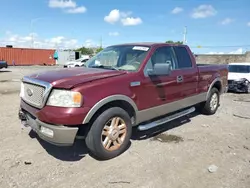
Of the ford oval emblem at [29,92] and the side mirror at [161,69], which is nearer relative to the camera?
the ford oval emblem at [29,92]

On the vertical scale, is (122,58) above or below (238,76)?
above

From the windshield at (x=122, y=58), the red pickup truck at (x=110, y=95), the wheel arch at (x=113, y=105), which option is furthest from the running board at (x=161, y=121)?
the windshield at (x=122, y=58)

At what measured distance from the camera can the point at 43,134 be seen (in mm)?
3195

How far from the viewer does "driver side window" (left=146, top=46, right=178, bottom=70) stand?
417 centimetres

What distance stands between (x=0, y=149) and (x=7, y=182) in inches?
44.6

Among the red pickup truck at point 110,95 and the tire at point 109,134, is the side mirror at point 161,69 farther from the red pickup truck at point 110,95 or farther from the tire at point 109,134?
the tire at point 109,134

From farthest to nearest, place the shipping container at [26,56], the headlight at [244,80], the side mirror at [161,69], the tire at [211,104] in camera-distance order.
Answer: the shipping container at [26,56], the headlight at [244,80], the tire at [211,104], the side mirror at [161,69]

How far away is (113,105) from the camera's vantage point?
361 cm

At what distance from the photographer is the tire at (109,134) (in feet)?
10.8

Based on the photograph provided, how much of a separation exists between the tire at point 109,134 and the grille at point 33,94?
90 cm

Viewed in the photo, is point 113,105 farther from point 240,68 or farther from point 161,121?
point 240,68

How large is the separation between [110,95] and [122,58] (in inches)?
50.4

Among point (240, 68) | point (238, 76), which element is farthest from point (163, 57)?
point (240, 68)

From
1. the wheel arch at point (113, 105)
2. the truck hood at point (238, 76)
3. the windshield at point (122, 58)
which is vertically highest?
the windshield at point (122, 58)
